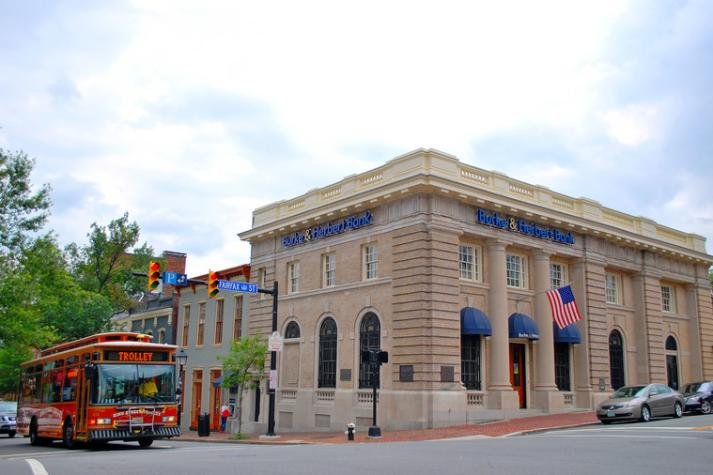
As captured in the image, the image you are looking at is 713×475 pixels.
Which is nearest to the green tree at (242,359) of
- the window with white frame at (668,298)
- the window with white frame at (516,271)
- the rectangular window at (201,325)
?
the window with white frame at (516,271)

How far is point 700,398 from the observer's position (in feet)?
94.5

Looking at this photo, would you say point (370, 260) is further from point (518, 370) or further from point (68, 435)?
point (68, 435)

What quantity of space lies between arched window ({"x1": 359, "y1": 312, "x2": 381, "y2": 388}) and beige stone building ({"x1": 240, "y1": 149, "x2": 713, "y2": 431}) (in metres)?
0.07

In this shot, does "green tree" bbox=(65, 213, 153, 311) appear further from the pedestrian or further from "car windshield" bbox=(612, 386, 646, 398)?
"car windshield" bbox=(612, 386, 646, 398)

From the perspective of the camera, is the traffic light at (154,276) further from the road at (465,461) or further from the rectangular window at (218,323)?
the rectangular window at (218,323)

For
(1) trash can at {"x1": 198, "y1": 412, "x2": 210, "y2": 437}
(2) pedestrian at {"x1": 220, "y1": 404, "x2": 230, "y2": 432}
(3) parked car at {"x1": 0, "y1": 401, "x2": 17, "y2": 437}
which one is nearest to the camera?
(1) trash can at {"x1": 198, "y1": 412, "x2": 210, "y2": 437}

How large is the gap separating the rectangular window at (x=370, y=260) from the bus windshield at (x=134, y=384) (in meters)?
10.8

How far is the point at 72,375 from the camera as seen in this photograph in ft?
73.7

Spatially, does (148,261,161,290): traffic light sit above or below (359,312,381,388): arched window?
above

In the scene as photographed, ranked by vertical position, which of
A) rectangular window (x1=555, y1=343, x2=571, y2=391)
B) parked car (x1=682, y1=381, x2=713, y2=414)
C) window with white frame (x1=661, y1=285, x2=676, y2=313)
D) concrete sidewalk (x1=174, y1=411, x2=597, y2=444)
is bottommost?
concrete sidewalk (x1=174, y1=411, x2=597, y2=444)

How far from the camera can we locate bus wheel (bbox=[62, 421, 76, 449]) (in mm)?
21861

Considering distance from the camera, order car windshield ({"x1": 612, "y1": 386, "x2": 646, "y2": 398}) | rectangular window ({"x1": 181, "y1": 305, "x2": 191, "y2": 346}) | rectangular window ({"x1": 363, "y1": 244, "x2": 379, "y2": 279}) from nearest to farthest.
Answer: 1. car windshield ({"x1": 612, "y1": 386, "x2": 646, "y2": 398})
2. rectangular window ({"x1": 363, "y1": 244, "x2": 379, "y2": 279})
3. rectangular window ({"x1": 181, "y1": 305, "x2": 191, "y2": 346})

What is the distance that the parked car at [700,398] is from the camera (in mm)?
28781

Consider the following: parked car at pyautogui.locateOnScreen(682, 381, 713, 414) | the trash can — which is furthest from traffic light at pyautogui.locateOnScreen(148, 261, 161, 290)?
parked car at pyautogui.locateOnScreen(682, 381, 713, 414)
